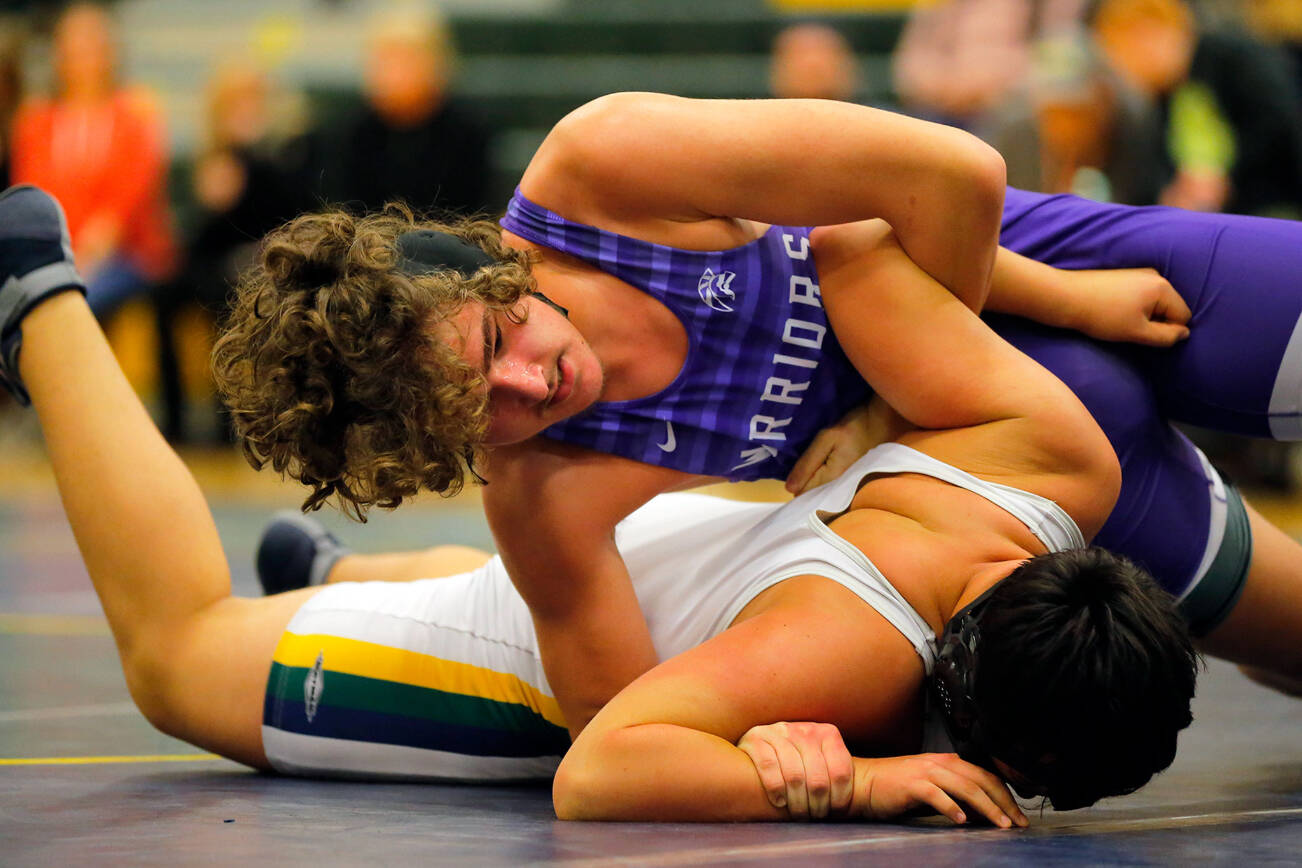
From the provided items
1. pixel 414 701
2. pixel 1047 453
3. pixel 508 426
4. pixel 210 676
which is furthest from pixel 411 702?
pixel 1047 453

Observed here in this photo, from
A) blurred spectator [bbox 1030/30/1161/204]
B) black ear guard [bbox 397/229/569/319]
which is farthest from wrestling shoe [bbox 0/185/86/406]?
blurred spectator [bbox 1030/30/1161/204]

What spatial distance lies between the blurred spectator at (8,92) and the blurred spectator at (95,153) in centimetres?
19

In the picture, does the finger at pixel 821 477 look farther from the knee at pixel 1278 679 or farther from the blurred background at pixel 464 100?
the blurred background at pixel 464 100

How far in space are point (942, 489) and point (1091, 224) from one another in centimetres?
58

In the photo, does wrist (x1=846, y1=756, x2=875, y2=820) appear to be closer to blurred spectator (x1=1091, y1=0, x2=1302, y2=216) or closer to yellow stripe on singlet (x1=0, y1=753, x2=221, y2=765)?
yellow stripe on singlet (x1=0, y1=753, x2=221, y2=765)

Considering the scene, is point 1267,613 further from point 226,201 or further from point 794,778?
point 226,201

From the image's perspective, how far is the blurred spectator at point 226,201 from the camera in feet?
26.4

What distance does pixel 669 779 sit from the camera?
195 cm

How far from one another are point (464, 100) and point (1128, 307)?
6718mm

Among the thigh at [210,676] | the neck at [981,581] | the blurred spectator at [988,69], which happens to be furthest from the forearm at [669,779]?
the blurred spectator at [988,69]

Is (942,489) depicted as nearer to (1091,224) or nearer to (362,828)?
(1091,224)

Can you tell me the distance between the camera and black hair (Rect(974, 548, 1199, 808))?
73.8 inches

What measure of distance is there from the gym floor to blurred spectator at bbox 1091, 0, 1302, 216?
12.6ft

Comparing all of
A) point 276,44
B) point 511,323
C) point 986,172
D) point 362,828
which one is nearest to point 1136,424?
point 986,172
